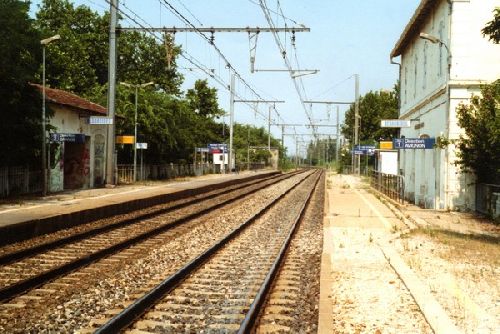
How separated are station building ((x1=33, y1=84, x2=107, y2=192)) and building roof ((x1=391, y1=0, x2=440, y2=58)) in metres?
15.1

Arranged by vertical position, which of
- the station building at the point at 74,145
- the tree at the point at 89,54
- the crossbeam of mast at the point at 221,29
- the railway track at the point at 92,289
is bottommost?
the railway track at the point at 92,289

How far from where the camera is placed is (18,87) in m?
22.1

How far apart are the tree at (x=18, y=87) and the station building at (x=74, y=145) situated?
1.74 m

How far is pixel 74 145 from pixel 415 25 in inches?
679

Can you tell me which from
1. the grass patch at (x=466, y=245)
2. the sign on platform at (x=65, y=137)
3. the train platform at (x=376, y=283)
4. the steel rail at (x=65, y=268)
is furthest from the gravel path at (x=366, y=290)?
the sign on platform at (x=65, y=137)

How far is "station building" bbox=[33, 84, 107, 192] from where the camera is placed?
26.8 meters

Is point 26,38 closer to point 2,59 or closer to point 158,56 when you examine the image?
point 2,59

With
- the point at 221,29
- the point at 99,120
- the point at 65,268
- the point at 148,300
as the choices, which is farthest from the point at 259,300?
the point at 99,120

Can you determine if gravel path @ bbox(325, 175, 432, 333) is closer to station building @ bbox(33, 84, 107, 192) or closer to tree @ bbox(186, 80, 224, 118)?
station building @ bbox(33, 84, 107, 192)

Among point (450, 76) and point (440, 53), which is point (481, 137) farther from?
point (440, 53)

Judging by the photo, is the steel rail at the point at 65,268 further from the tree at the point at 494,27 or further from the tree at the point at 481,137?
the tree at the point at 481,137

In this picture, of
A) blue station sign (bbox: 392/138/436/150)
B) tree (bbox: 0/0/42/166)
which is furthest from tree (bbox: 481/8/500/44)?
tree (bbox: 0/0/42/166)

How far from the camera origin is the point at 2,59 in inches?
773

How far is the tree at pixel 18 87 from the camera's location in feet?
65.7
